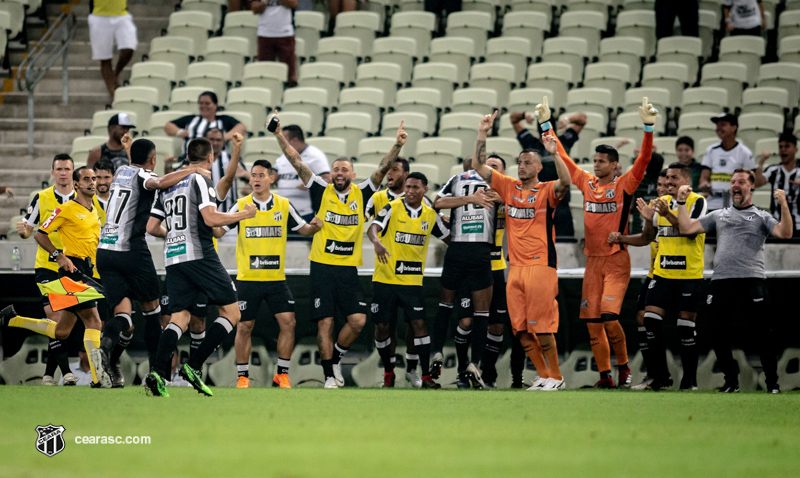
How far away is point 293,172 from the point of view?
12.5 meters

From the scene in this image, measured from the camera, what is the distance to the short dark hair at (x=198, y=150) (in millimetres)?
8383

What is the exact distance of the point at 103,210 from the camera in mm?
10859

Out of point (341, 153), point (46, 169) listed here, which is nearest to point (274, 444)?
point (341, 153)

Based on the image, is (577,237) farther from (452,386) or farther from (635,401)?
(635,401)

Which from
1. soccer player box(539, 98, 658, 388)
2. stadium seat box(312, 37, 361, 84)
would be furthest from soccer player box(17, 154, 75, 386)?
stadium seat box(312, 37, 361, 84)

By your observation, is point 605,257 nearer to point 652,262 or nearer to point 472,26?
point 652,262

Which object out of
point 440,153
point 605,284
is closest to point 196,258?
point 605,284

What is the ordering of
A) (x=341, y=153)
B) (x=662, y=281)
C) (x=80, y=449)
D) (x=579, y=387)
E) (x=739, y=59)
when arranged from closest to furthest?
(x=80, y=449) → (x=662, y=281) → (x=579, y=387) → (x=341, y=153) → (x=739, y=59)

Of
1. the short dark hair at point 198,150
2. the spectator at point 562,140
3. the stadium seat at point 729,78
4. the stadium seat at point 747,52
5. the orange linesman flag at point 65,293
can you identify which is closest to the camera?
the short dark hair at point 198,150

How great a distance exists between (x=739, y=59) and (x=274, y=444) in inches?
501

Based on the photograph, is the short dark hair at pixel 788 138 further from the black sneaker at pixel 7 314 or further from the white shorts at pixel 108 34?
the white shorts at pixel 108 34

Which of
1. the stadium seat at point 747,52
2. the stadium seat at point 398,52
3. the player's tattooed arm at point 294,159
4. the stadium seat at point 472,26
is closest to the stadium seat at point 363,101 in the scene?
the stadium seat at point 398,52

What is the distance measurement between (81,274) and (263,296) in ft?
6.11

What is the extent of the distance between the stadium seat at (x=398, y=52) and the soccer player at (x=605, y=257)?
7353 millimetres
